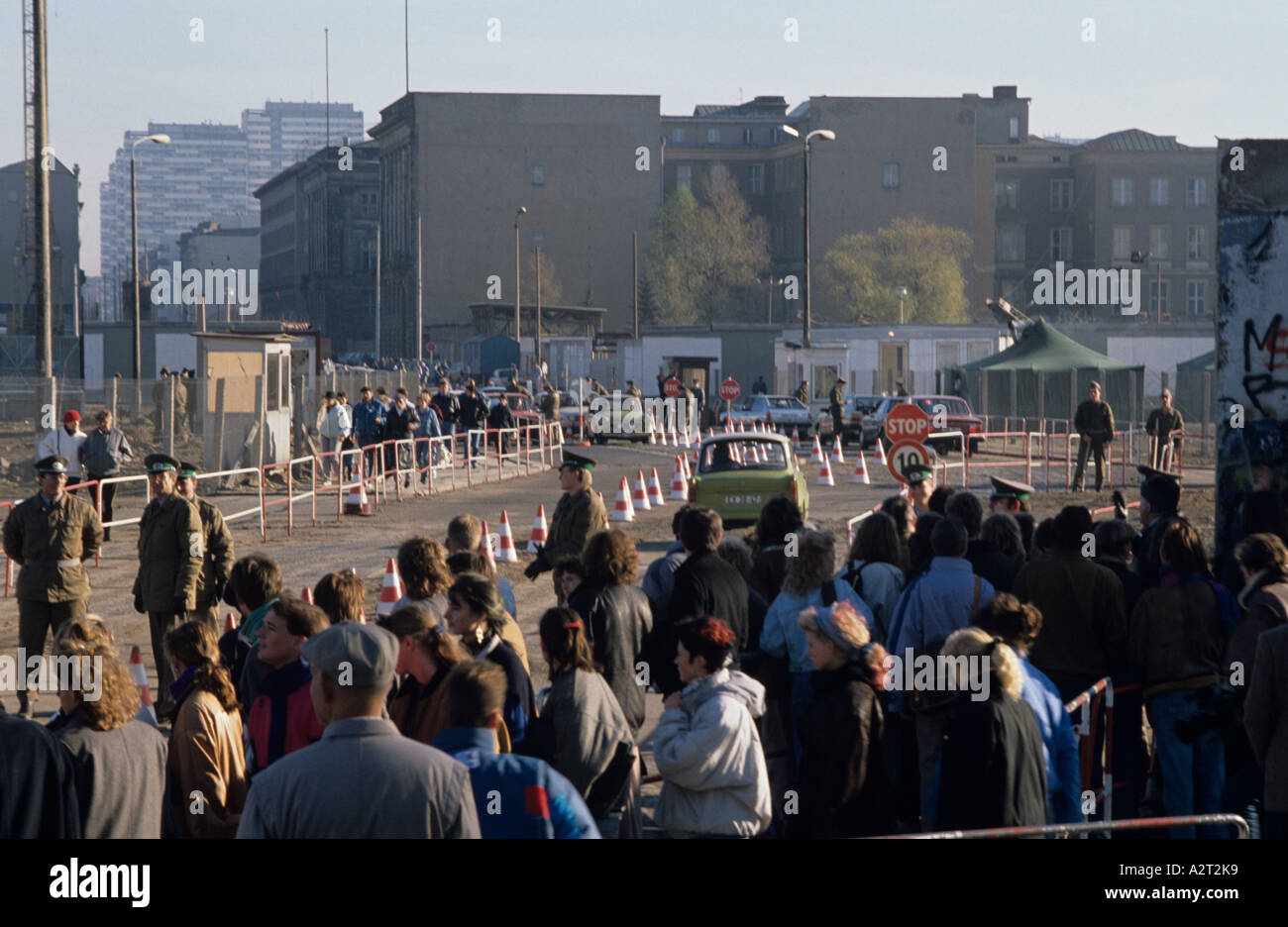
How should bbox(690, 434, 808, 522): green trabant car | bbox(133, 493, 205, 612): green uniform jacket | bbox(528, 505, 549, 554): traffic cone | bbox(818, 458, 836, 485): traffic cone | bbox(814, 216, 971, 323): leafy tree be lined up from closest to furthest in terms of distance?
bbox(133, 493, 205, 612): green uniform jacket < bbox(528, 505, 549, 554): traffic cone < bbox(690, 434, 808, 522): green trabant car < bbox(818, 458, 836, 485): traffic cone < bbox(814, 216, 971, 323): leafy tree

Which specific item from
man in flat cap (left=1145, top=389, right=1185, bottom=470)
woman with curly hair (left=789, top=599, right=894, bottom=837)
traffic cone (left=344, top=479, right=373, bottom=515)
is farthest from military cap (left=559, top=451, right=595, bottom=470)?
man in flat cap (left=1145, top=389, right=1185, bottom=470)

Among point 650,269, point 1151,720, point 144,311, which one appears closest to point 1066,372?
point 1151,720

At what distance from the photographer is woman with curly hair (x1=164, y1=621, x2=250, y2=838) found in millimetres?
6223

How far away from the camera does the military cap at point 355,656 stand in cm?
448

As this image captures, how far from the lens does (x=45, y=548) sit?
1173 cm

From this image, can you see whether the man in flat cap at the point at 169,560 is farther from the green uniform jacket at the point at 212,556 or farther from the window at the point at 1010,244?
the window at the point at 1010,244

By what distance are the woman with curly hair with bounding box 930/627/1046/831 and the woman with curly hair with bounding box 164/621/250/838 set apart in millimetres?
2659

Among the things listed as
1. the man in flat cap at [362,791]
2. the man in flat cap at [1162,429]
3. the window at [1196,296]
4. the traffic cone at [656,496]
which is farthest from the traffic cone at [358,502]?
the window at [1196,296]

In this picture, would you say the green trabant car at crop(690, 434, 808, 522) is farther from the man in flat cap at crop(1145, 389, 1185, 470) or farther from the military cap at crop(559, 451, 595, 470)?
the military cap at crop(559, 451, 595, 470)

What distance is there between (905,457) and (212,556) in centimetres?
779

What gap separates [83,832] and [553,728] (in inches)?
66.4

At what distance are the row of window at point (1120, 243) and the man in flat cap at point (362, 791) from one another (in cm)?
10873

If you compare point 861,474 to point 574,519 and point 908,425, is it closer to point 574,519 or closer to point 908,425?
point 908,425
